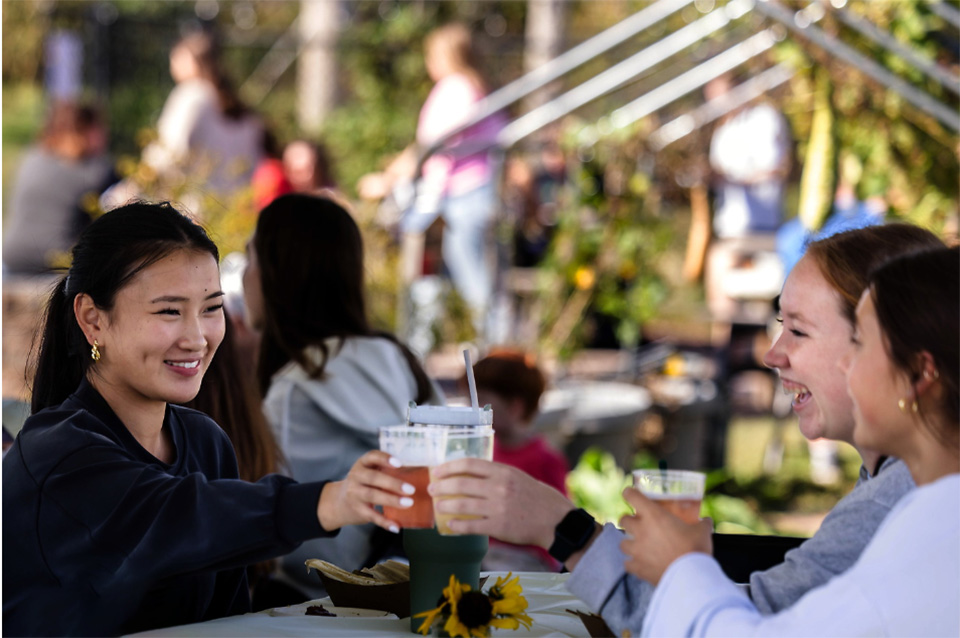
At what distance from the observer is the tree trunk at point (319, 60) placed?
11.0 metres

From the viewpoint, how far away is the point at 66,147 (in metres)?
6.83

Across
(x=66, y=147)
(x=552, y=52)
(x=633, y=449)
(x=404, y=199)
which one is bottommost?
(x=633, y=449)

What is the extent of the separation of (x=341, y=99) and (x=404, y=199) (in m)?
7.81

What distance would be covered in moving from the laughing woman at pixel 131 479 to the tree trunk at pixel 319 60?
898 cm

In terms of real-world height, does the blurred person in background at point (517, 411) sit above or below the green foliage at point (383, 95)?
below

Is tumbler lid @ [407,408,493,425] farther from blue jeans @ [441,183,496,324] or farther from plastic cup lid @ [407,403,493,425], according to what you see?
blue jeans @ [441,183,496,324]

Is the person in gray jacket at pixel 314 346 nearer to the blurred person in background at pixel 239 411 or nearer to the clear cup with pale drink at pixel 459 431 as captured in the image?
the blurred person in background at pixel 239 411

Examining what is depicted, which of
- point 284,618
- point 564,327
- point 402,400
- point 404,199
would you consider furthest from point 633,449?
point 284,618

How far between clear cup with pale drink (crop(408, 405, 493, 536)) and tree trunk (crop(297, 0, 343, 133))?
9234 millimetres

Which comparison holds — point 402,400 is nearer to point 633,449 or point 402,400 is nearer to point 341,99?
point 633,449

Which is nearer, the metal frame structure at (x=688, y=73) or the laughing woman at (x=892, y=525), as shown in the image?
the laughing woman at (x=892, y=525)

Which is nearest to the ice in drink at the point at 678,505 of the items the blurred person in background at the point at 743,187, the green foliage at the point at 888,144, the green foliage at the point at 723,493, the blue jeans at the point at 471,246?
the green foliage at the point at 723,493

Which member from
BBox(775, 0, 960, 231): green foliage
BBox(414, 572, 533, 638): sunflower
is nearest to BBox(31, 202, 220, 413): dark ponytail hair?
BBox(414, 572, 533, 638): sunflower

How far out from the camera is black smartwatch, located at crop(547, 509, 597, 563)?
1.54 m
